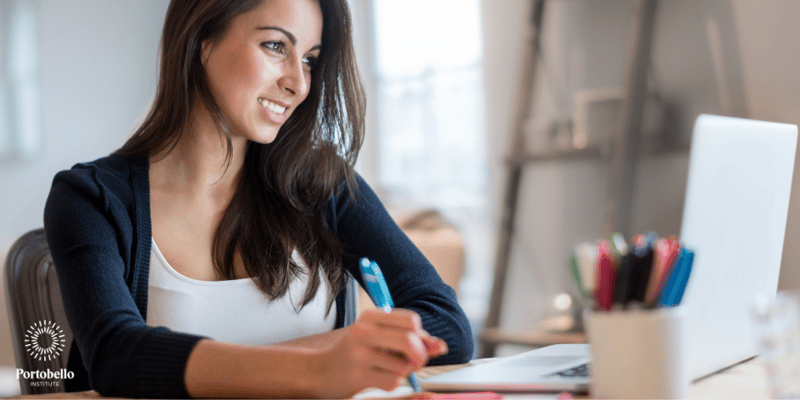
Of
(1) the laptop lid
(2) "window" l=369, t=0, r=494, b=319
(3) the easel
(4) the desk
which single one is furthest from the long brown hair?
(2) "window" l=369, t=0, r=494, b=319

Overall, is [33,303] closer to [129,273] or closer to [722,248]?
[129,273]

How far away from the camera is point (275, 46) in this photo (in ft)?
3.66

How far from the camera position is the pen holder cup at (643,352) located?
1.56 ft

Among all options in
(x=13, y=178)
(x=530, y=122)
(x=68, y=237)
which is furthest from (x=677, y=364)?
(x=13, y=178)

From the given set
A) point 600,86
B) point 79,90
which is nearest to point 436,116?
point 600,86

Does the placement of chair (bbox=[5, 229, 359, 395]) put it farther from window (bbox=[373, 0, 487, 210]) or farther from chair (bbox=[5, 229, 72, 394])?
window (bbox=[373, 0, 487, 210])

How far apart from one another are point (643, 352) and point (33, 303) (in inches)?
40.5

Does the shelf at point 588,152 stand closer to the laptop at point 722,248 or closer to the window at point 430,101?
the window at point 430,101

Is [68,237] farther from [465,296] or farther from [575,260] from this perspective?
[465,296]

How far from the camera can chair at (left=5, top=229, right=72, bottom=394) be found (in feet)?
3.52

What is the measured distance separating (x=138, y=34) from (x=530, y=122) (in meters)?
1.55

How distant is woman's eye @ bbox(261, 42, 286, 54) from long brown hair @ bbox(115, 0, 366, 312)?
68 millimetres

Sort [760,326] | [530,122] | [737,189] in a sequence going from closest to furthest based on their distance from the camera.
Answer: [760,326] → [737,189] → [530,122]

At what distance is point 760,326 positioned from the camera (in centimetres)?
48
